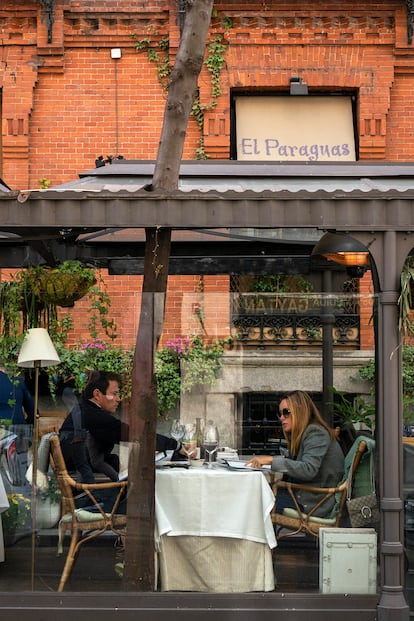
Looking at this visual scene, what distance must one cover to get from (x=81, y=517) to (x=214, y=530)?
0.88 m

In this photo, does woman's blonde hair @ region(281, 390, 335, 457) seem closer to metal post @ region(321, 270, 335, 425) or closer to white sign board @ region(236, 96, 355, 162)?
metal post @ region(321, 270, 335, 425)

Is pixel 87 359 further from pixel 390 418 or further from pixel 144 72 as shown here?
pixel 144 72

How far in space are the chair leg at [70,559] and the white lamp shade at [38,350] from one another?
121cm

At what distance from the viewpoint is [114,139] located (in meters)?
13.7

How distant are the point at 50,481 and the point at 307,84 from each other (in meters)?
8.84

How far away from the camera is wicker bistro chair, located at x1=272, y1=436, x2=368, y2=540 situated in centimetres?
630

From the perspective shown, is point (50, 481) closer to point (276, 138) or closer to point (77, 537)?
point (77, 537)

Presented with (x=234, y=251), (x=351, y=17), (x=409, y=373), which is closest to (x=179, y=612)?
(x=409, y=373)

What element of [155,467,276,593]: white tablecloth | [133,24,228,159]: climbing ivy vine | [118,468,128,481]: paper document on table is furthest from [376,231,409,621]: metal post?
[133,24,228,159]: climbing ivy vine

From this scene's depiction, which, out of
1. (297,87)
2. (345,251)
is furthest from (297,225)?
(297,87)

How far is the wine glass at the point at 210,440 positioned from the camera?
6.71 meters

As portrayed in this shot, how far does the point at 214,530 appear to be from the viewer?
628cm

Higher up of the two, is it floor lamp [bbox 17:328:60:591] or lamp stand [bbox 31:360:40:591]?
floor lamp [bbox 17:328:60:591]

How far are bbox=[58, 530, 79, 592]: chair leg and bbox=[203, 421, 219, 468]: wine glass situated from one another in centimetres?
104
